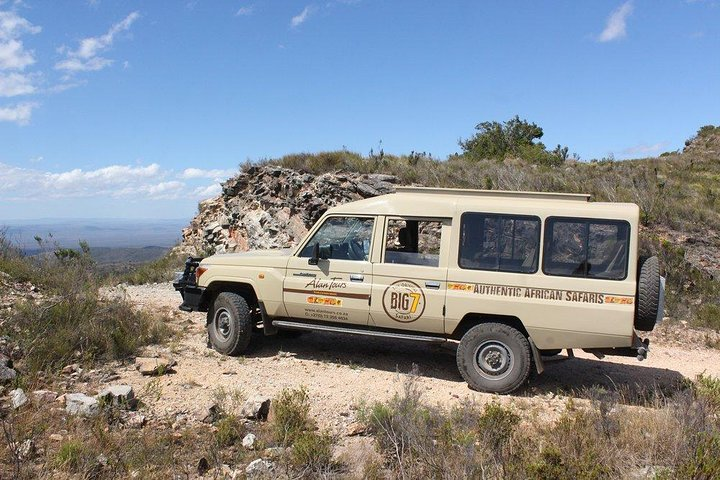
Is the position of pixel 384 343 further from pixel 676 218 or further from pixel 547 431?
pixel 676 218

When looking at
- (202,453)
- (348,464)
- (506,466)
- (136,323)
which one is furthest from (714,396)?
(136,323)

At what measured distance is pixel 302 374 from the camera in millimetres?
6668

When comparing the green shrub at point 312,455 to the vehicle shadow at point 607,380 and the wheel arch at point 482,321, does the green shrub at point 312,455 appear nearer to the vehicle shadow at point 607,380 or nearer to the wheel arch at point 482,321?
the wheel arch at point 482,321

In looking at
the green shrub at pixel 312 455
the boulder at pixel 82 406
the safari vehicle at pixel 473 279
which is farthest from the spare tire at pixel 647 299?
the boulder at pixel 82 406

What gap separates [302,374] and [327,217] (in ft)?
6.54

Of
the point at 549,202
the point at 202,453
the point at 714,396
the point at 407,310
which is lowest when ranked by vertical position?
the point at 202,453

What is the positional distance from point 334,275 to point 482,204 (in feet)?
6.53

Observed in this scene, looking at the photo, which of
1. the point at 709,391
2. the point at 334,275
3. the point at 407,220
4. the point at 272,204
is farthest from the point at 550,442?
the point at 272,204

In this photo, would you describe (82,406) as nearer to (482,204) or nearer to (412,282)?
(412,282)

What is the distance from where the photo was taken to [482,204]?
627 cm

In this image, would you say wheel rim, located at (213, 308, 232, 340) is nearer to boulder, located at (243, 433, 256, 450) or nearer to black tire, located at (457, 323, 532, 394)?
boulder, located at (243, 433, 256, 450)

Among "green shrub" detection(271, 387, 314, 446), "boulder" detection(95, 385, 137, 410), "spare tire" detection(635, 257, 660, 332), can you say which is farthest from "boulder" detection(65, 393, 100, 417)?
"spare tire" detection(635, 257, 660, 332)

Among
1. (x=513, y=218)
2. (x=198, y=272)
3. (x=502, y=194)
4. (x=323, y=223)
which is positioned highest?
(x=502, y=194)

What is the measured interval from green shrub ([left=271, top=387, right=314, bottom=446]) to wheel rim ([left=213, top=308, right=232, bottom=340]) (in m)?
2.47
